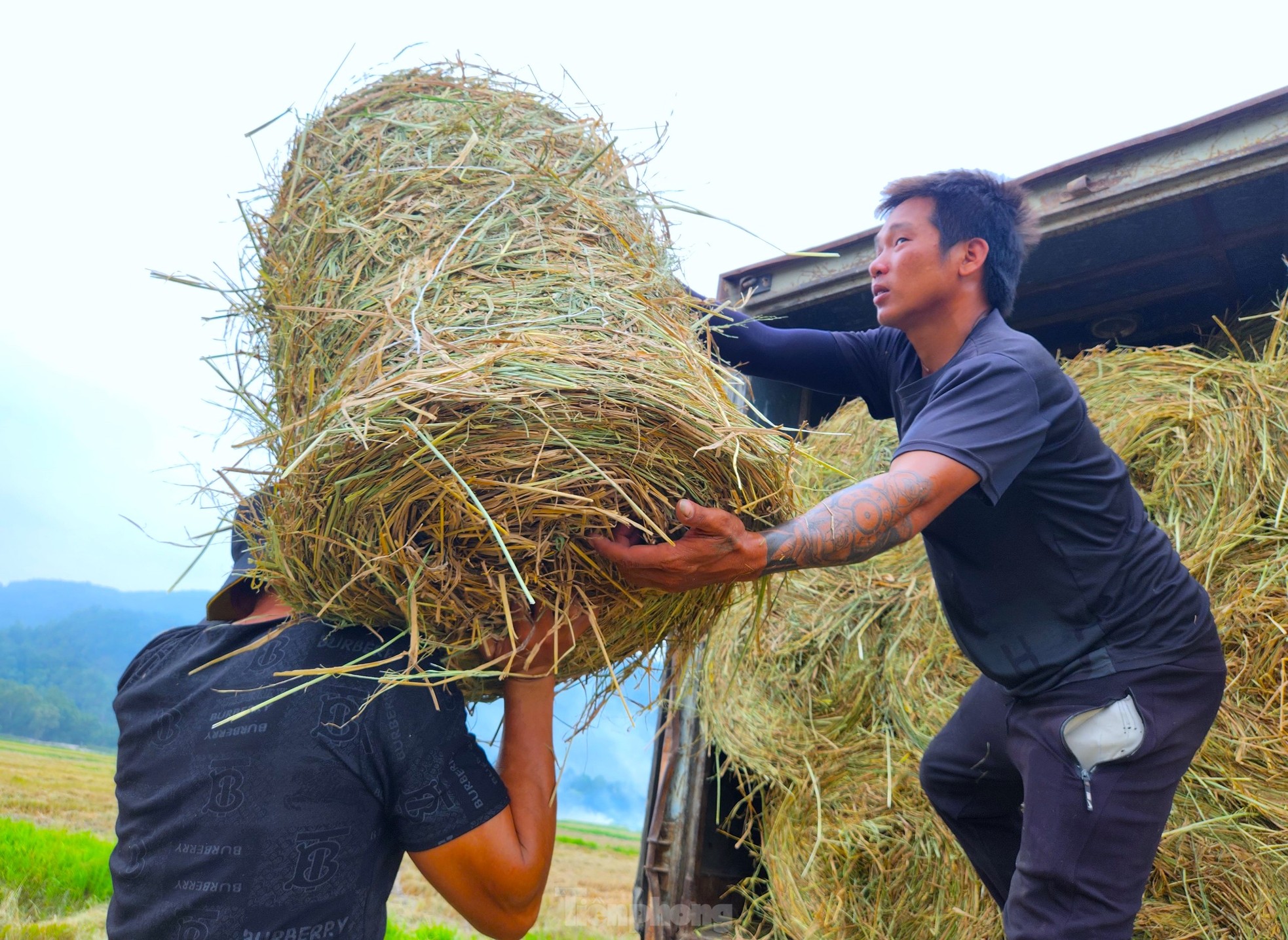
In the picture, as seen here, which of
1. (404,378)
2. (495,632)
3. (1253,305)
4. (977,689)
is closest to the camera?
(404,378)

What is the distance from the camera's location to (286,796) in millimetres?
1357

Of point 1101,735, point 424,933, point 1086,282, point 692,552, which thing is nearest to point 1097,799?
point 1101,735

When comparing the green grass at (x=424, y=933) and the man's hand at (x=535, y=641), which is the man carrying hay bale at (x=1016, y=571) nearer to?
the man's hand at (x=535, y=641)

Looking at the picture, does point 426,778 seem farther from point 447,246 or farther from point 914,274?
point 914,274

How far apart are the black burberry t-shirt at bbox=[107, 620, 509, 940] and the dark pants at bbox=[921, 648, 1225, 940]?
1.02 metres

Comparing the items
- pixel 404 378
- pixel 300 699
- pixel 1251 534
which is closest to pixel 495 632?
pixel 300 699

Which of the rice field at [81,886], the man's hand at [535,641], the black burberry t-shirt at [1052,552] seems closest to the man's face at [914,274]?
the black burberry t-shirt at [1052,552]

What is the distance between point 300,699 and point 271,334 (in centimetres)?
71

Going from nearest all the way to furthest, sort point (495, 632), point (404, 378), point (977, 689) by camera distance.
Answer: point (404, 378) → point (495, 632) → point (977, 689)

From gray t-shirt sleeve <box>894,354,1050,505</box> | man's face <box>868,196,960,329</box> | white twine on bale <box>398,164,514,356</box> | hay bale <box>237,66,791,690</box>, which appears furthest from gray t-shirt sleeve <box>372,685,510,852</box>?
man's face <box>868,196,960,329</box>

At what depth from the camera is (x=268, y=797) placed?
1.36 meters

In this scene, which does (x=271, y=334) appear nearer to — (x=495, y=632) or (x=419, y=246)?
(x=419, y=246)

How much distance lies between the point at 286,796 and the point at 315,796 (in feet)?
0.15

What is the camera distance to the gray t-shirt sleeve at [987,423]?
1536 mm
